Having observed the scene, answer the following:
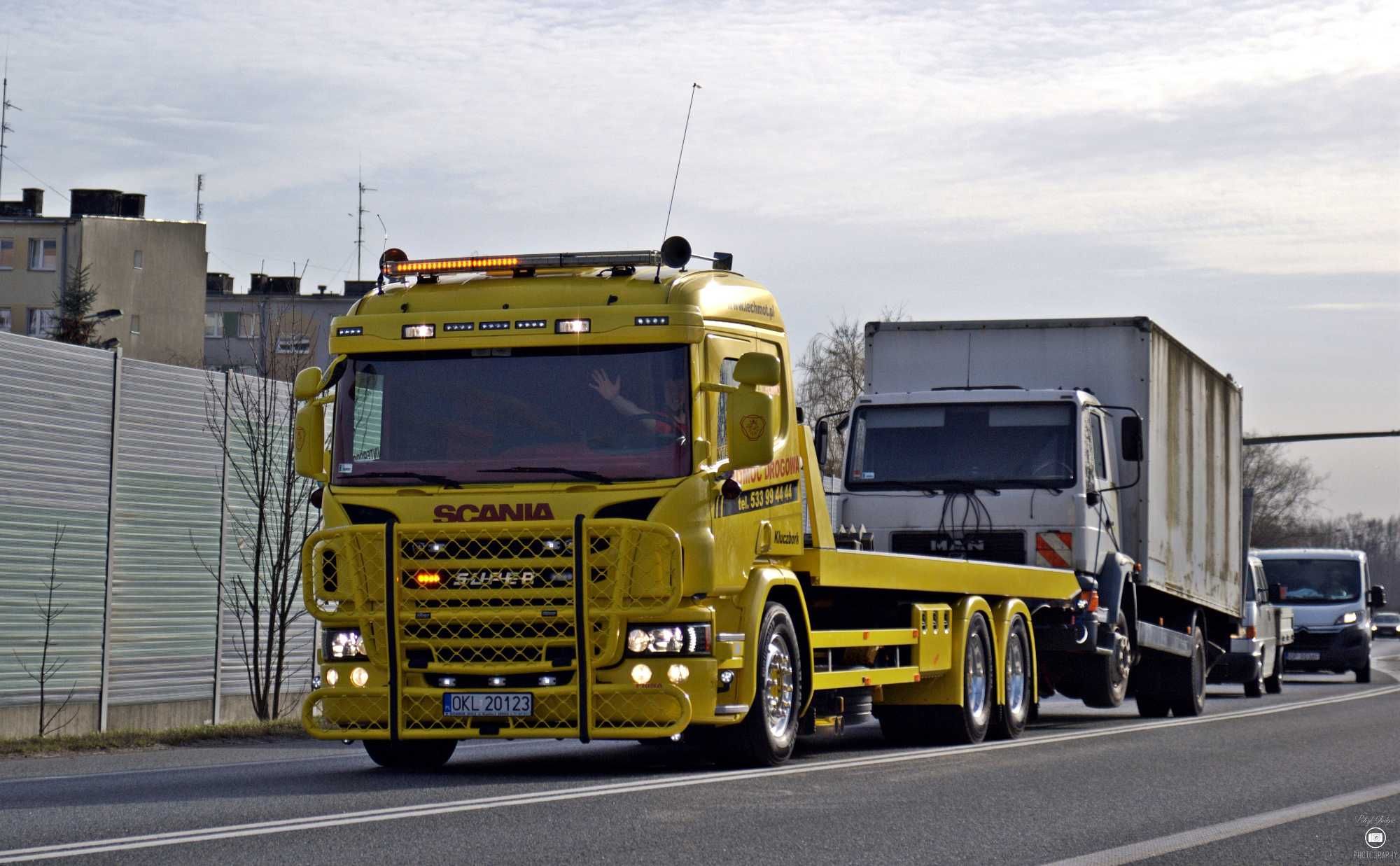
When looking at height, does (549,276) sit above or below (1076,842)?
above

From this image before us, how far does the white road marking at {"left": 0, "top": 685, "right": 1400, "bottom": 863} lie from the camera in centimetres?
804

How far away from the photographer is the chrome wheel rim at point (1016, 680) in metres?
16.3

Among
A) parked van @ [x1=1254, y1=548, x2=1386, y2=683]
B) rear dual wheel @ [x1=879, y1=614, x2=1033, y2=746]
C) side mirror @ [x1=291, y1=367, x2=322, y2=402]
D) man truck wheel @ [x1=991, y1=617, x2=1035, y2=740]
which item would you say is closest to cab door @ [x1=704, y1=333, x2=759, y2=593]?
side mirror @ [x1=291, y1=367, x2=322, y2=402]

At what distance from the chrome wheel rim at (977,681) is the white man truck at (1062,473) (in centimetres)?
156

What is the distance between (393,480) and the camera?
11.6 m

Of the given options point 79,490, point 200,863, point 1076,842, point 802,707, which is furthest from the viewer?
point 79,490

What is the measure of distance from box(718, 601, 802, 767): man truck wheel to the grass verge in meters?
5.28

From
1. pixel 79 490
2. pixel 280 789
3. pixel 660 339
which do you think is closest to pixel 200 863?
pixel 280 789

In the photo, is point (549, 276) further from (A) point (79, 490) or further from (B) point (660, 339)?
(A) point (79, 490)

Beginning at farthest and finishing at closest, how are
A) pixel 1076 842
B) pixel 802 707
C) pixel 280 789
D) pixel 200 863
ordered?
pixel 802 707 → pixel 280 789 → pixel 1076 842 → pixel 200 863

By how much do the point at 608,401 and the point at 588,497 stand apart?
0.63 meters

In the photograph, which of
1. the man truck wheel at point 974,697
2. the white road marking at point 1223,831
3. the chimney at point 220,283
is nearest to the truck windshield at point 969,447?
the man truck wheel at point 974,697

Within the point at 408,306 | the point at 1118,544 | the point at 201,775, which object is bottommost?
the point at 201,775

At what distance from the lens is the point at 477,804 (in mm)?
9836
